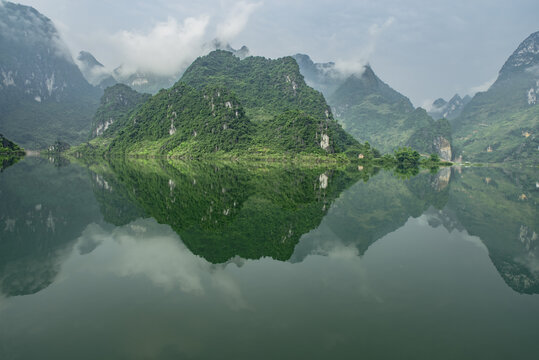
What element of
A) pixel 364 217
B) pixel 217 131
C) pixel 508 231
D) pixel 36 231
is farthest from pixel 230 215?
pixel 217 131

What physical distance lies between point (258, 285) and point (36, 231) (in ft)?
41.1

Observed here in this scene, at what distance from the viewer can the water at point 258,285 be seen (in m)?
6.71

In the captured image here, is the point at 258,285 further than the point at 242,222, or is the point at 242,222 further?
the point at 242,222

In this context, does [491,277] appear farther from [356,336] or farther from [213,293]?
[213,293]

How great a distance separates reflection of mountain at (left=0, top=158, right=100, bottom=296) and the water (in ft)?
0.28

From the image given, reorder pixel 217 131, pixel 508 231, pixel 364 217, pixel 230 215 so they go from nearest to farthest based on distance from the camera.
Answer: pixel 508 231 < pixel 230 215 < pixel 364 217 < pixel 217 131

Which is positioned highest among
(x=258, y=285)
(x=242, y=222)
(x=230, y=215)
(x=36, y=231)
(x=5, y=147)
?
(x=5, y=147)

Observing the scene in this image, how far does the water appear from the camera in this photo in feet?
22.0

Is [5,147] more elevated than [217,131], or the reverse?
[217,131]

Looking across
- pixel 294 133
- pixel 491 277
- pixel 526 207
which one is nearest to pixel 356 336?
pixel 491 277

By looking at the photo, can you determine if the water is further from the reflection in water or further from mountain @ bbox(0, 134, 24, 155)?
mountain @ bbox(0, 134, 24, 155)

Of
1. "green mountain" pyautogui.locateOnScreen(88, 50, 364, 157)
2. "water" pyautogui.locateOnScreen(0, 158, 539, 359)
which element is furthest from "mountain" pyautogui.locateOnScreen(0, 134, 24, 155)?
"water" pyautogui.locateOnScreen(0, 158, 539, 359)

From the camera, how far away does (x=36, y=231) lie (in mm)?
14789

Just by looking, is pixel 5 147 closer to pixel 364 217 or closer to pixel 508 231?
pixel 364 217
